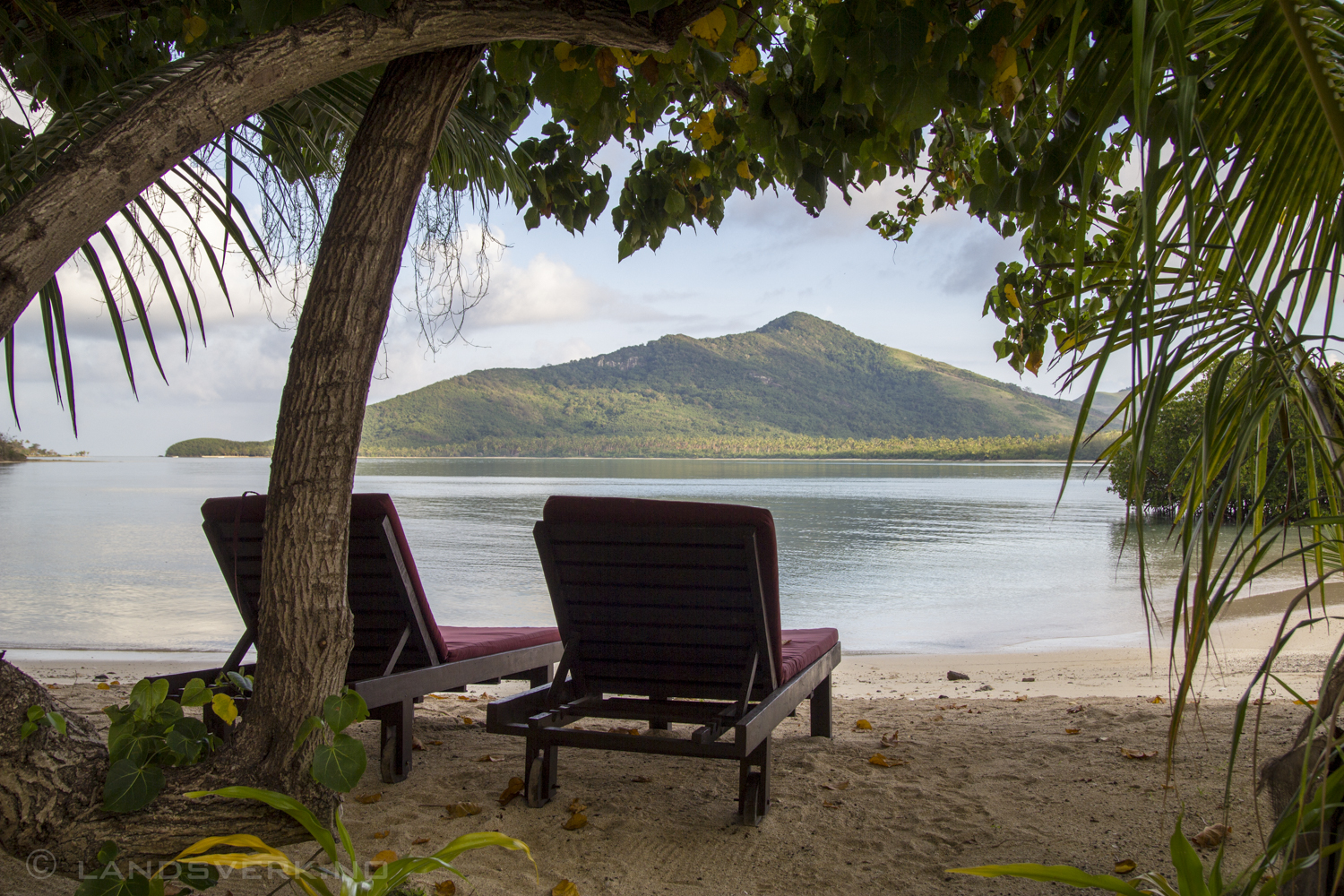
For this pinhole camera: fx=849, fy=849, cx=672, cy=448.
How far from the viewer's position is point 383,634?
9.80 feet

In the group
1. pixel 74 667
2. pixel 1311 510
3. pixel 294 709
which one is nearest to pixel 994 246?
pixel 1311 510

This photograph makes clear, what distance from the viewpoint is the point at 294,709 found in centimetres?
192

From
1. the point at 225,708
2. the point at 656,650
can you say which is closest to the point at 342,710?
the point at 225,708

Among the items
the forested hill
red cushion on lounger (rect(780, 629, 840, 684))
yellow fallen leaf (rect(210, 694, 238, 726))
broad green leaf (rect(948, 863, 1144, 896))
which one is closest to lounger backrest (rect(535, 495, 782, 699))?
red cushion on lounger (rect(780, 629, 840, 684))

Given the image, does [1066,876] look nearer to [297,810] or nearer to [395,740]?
[297,810]

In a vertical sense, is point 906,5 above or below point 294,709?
above

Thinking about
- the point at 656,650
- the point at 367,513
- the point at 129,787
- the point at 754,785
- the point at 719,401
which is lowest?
the point at 754,785

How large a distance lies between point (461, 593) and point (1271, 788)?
8.39 m

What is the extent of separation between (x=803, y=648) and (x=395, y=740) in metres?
1.42

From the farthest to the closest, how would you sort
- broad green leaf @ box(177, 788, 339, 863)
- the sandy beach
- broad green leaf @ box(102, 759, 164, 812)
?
the sandy beach < broad green leaf @ box(102, 759, 164, 812) < broad green leaf @ box(177, 788, 339, 863)

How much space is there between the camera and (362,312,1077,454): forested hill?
363 ft

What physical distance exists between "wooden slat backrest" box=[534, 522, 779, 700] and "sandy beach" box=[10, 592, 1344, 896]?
1.20 feet

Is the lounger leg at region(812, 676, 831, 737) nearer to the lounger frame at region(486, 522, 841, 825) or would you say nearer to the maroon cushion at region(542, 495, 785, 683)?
the lounger frame at region(486, 522, 841, 825)

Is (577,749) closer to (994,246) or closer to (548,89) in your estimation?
(548,89)
